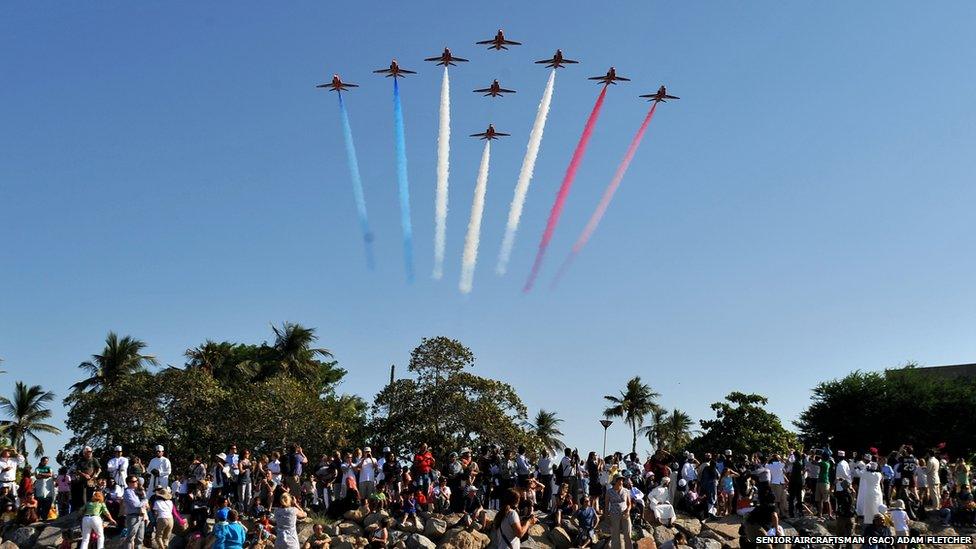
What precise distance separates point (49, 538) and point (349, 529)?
786 cm

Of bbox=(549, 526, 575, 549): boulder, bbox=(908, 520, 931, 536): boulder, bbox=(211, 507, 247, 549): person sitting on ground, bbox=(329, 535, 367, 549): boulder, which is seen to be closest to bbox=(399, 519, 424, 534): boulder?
bbox=(329, 535, 367, 549): boulder

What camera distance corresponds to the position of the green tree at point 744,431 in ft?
180

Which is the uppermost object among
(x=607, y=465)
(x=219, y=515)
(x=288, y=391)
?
(x=288, y=391)

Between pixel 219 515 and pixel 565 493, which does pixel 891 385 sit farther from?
pixel 219 515

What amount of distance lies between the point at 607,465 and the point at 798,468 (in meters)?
6.11

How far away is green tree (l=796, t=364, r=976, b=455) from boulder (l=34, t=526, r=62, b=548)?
46.6 m

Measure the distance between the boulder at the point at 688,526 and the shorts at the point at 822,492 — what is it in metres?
3.73

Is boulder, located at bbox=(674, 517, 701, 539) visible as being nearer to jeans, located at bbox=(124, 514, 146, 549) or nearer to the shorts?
the shorts

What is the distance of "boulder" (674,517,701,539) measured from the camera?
24891 mm

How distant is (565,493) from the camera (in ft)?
84.2

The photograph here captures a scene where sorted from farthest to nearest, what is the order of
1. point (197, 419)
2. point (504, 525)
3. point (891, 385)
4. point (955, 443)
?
point (891, 385) → point (955, 443) → point (197, 419) → point (504, 525)

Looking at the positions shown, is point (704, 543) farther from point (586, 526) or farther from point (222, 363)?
point (222, 363)

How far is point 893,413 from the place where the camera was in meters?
54.5

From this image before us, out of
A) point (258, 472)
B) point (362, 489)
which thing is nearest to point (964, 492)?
point (362, 489)
